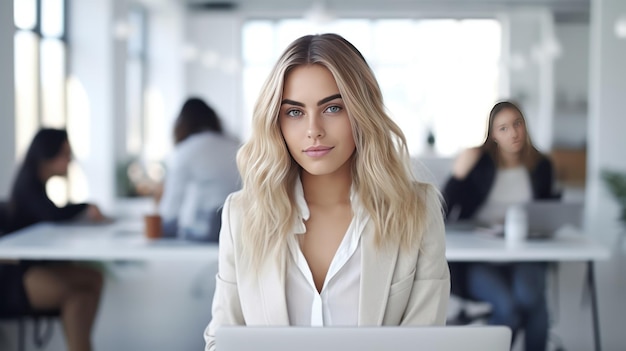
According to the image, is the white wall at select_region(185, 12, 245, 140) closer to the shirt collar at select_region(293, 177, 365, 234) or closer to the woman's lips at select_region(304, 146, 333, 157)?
the shirt collar at select_region(293, 177, 365, 234)

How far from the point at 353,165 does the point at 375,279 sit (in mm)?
230

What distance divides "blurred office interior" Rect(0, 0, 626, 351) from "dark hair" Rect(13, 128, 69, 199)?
0.40ft

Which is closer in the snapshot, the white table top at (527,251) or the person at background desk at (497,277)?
the white table top at (527,251)

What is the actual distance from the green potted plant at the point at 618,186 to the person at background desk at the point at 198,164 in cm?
259

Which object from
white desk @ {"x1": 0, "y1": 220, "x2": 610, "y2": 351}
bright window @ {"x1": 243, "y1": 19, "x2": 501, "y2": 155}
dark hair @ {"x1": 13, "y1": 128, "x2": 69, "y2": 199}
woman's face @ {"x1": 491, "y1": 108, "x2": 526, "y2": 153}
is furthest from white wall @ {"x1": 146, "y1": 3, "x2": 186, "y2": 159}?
woman's face @ {"x1": 491, "y1": 108, "x2": 526, "y2": 153}

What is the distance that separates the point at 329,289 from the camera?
56.2 inches

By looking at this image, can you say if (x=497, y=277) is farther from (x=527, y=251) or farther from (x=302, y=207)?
(x=302, y=207)

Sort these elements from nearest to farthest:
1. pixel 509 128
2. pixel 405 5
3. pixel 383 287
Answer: pixel 509 128 < pixel 383 287 < pixel 405 5

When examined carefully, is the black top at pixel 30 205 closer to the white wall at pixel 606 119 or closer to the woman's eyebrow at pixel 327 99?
the woman's eyebrow at pixel 327 99

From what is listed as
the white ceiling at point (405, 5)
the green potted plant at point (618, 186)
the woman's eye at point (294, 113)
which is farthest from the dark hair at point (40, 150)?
the white ceiling at point (405, 5)

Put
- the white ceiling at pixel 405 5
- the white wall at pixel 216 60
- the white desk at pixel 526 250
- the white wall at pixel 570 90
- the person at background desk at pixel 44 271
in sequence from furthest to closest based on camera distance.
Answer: the white wall at pixel 216 60
the white ceiling at pixel 405 5
the white wall at pixel 570 90
the person at background desk at pixel 44 271
the white desk at pixel 526 250

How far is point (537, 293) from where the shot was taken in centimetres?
371

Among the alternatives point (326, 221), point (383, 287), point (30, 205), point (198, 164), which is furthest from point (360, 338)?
point (198, 164)

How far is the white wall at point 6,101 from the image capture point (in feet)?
11.9
